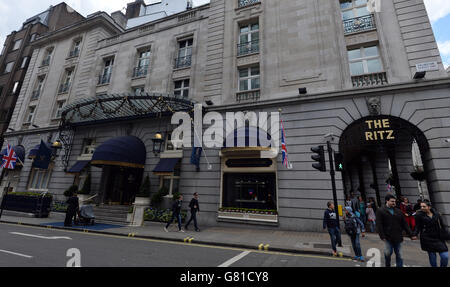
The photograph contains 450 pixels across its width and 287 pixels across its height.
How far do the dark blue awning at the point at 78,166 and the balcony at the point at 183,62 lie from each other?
35.5ft

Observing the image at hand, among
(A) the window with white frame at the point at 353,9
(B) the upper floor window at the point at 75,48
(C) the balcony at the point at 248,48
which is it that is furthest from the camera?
(B) the upper floor window at the point at 75,48

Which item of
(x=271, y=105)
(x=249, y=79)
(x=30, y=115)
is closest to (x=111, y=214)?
(x=271, y=105)

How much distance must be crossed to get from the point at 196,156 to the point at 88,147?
11492 millimetres

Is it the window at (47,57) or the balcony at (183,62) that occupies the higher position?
the window at (47,57)

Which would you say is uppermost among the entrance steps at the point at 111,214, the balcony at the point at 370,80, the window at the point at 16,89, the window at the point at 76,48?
the window at the point at 76,48

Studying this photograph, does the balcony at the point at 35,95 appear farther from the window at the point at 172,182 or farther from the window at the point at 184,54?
the window at the point at 172,182

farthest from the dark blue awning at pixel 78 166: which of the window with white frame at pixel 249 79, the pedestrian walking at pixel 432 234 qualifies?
the pedestrian walking at pixel 432 234

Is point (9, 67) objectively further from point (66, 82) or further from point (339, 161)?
point (339, 161)

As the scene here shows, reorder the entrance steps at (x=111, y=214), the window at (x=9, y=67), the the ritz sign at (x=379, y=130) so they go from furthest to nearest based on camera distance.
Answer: the window at (x=9, y=67) < the entrance steps at (x=111, y=214) < the the ritz sign at (x=379, y=130)

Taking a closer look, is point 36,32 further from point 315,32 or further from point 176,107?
point 315,32

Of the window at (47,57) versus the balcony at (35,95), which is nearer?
the balcony at (35,95)

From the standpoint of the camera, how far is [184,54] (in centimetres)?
1802

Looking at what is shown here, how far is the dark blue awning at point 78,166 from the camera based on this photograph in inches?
650
